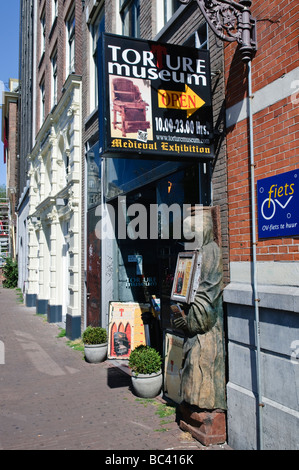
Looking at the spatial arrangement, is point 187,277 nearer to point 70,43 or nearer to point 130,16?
point 130,16

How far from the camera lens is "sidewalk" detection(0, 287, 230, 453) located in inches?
184

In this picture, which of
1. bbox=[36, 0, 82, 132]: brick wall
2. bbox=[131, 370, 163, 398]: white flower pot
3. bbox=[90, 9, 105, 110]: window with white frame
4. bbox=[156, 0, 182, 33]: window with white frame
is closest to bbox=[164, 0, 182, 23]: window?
bbox=[156, 0, 182, 33]: window with white frame

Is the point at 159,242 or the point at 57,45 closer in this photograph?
the point at 159,242

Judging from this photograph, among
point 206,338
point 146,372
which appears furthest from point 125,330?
point 206,338

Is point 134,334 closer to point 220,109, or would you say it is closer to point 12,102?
point 220,109

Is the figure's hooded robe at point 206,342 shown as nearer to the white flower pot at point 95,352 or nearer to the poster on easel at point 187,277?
the poster on easel at point 187,277

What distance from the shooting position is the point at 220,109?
16.4 feet

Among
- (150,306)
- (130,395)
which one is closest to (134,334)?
(150,306)

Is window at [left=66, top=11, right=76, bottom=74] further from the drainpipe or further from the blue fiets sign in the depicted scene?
the blue fiets sign

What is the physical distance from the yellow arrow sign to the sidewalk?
12.6 feet

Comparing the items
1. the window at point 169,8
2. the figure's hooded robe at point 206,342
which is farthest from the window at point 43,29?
the figure's hooded robe at point 206,342

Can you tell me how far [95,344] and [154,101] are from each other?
5304 millimetres

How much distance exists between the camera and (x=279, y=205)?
3.95 metres

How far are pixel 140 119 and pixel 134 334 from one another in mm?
4405
